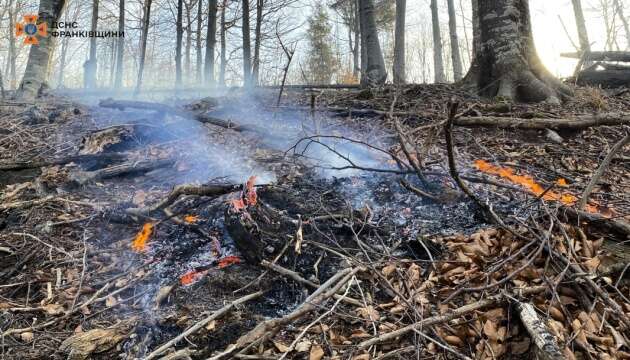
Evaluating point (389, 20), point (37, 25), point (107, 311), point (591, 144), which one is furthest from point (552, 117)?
point (389, 20)

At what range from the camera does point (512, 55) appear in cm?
565

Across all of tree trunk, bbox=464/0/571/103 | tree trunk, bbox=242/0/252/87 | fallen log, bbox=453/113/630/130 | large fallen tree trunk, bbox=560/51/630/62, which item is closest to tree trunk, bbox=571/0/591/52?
large fallen tree trunk, bbox=560/51/630/62

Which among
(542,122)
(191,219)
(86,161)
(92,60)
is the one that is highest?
(92,60)

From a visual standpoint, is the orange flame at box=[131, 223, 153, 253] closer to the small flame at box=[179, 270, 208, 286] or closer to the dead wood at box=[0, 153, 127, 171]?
the small flame at box=[179, 270, 208, 286]

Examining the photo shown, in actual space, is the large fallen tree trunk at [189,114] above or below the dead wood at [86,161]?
above

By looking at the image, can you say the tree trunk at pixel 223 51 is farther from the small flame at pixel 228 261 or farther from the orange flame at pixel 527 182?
the small flame at pixel 228 261

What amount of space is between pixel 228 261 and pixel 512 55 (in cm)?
514

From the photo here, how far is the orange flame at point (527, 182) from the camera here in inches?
127

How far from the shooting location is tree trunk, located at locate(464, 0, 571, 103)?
558 centimetres

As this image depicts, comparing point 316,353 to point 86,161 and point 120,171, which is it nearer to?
point 120,171

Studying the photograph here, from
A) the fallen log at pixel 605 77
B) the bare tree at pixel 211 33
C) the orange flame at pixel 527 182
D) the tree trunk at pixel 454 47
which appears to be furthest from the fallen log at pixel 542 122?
the tree trunk at pixel 454 47

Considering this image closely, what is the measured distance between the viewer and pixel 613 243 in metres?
2.55

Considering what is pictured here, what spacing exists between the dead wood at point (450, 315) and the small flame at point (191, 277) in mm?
1351

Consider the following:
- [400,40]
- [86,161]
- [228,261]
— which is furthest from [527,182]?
[400,40]
